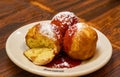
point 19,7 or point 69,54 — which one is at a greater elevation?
point 19,7

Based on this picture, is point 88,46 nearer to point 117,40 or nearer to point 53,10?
point 117,40

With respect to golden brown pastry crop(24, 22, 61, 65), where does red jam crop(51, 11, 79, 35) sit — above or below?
above

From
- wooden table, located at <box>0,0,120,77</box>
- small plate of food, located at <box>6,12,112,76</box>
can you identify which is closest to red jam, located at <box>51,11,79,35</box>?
small plate of food, located at <box>6,12,112,76</box>

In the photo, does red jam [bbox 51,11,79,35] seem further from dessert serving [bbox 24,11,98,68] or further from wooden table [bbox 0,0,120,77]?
wooden table [bbox 0,0,120,77]

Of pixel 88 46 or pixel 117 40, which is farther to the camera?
pixel 117 40

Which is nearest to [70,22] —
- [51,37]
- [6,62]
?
[51,37]

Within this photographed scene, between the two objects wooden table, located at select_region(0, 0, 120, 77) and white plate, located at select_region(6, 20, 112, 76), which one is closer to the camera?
white plate, located at select_region(6, 20, 112, 76)

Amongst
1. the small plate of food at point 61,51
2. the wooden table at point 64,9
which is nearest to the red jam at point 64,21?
the small plate of food at point 61,51
